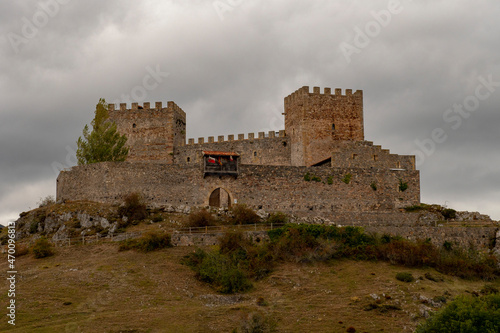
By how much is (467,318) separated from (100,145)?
34.3 m

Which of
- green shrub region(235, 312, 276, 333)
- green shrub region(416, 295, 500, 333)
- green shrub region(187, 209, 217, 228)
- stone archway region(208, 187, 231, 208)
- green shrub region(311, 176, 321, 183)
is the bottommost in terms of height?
green shrub region(235, 312, 276, 333)

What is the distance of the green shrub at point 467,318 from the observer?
80.1ft

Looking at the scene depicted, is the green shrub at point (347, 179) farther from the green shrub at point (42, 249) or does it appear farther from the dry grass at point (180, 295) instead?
the green shrub at point (42, 249)

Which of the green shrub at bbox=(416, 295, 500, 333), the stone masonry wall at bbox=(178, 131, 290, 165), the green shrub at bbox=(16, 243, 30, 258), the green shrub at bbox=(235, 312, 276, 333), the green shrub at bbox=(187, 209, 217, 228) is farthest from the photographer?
the stone masonry wall at bbox=(178, 131, 290, 165)

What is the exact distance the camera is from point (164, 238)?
38.3 metres

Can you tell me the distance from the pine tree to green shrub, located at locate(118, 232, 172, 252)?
44.2 ft

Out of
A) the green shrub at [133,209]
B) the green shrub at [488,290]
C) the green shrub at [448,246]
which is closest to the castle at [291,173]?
the green shrub at [133,209]

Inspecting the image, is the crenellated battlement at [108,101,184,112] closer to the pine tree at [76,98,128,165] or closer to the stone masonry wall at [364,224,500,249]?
the pine tree at [76,98,128,165]

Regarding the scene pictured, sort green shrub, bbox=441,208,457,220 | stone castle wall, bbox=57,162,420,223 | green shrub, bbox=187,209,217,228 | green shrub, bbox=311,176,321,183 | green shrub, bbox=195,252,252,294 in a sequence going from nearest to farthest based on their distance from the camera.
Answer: green shrub, bbox=195,252,252,294
green shrub, bbox=187,209,217,228
stone castle wall, bbox=57,162,420,223
green shrub, bbox=441,208,457,220
green shrub, bbox=311,176,321,183

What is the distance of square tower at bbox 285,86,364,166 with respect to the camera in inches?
2130

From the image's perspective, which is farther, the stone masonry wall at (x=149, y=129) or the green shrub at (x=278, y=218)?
the stone masonry wall at (x=149, y=129)

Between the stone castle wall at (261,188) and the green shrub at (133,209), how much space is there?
5.13ft

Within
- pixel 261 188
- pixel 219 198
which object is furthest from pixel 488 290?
pixel 219 198

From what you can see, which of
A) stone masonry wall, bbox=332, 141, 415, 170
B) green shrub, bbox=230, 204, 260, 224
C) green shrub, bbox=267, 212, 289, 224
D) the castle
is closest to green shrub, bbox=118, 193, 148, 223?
the castle
